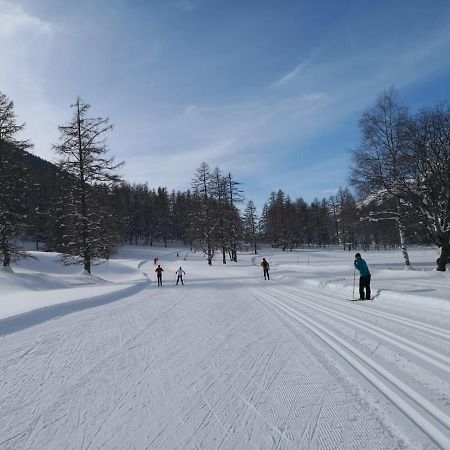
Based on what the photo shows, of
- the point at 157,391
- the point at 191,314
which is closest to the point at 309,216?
the point at 191,314

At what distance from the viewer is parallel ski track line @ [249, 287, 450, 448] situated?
3.57 m

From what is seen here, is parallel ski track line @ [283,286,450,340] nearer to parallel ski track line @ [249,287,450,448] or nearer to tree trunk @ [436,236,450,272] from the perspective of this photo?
parallel ski track line @ [249,287,450,448]

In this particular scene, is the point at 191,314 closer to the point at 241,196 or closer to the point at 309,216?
the point at 241,196

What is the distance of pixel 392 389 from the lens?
465 centimetres

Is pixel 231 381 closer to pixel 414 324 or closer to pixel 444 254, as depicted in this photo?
pixel 414 324

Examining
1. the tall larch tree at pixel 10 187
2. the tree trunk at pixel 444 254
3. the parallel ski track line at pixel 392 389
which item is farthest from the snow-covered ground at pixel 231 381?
the tall larch tree at pixel 10 187

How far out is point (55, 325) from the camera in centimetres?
1033

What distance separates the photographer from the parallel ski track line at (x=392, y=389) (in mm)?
3570

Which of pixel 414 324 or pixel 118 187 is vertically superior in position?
pixel 118 187

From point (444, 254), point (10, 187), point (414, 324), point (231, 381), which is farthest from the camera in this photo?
point (10, 187)

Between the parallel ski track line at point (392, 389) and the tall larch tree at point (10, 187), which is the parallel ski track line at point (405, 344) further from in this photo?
the tall larch tree at point (10, 187)

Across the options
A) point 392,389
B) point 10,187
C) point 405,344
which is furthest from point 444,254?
point 10,187

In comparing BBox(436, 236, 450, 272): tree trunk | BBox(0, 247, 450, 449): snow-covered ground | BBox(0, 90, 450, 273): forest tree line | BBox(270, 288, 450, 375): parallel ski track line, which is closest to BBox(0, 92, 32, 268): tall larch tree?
BBox(0, 90, 450, 273): forest tree line

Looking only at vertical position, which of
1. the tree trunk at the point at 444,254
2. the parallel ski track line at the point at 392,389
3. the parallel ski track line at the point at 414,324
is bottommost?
the parallel ski track line at the point at 414,324
